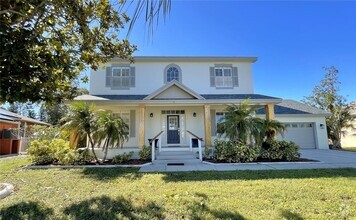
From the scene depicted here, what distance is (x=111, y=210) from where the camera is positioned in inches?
165

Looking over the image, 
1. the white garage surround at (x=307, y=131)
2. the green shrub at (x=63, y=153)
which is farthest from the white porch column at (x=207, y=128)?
the white garage surround at (x=307, y=131)

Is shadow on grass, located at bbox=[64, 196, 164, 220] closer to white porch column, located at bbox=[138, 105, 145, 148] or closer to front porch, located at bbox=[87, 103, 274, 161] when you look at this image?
white porch column, located at bbox=[138, 105, 145, 148]

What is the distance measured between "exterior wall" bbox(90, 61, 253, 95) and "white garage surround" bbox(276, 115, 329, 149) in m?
4.67

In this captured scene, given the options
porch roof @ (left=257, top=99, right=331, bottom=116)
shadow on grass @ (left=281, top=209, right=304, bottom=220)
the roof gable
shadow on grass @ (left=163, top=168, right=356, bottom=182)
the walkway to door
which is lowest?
shadow on grass @ (left=281, top=209, right=304, bottom=220)

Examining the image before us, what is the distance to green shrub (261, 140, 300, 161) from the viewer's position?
10.4 meters

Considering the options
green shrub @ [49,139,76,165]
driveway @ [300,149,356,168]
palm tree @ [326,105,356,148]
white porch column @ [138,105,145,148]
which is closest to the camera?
driveway @ [300,149,356,168]

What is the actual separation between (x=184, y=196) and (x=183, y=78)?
10706 millimetres

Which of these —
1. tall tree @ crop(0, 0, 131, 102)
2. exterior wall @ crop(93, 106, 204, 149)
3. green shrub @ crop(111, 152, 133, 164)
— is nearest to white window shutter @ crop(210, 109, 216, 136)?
exterior wall @ crop(93, 106, 204, 149)

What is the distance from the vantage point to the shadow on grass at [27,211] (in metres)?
4.01

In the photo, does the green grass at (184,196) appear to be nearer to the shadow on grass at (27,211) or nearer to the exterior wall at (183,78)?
the shadow on grass at (27,211)

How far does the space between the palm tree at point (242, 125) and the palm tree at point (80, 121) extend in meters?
6.80

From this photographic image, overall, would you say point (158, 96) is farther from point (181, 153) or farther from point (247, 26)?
point (247, 26)

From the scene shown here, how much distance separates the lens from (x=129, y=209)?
4273 mm

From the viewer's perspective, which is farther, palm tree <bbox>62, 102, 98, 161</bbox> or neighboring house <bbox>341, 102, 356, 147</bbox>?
neighboring house <bbox>341, 102, 356, 147</bbox>
